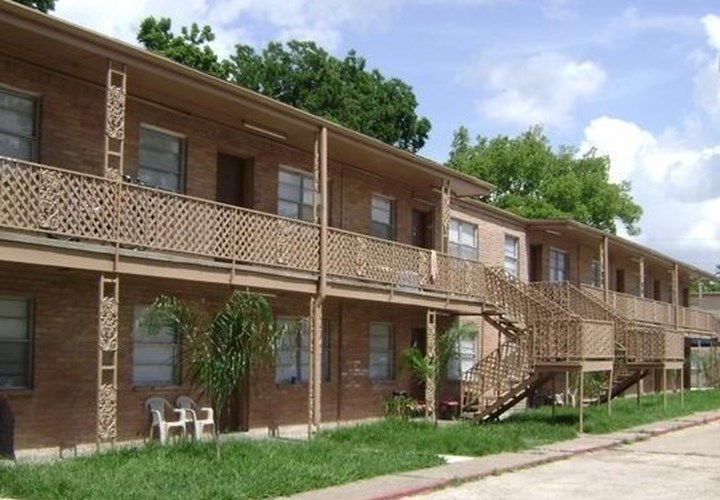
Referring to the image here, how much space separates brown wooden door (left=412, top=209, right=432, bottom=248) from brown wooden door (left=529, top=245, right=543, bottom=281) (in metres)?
7.07

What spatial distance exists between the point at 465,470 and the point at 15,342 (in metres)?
7.24

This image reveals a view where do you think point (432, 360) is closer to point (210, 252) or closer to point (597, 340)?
point (597, 340)

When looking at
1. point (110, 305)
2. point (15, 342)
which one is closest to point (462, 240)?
point (15, 342)

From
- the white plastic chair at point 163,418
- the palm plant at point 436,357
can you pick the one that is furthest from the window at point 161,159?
the palm plant at point 436,357

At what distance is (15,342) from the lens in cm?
1620

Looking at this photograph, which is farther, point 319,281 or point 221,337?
point 319,281

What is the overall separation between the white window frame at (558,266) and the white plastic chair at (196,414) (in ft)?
62.7

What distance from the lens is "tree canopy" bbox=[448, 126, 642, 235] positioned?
200 feet

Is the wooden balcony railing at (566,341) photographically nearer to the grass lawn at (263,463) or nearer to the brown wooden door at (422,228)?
the grass lawn at (263,463)

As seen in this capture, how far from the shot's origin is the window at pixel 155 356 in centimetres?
1845

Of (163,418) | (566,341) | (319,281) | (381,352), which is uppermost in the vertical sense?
(319,281)

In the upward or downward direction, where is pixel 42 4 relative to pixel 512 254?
upward

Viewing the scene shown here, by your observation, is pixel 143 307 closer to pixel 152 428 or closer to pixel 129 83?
pixel 152 428

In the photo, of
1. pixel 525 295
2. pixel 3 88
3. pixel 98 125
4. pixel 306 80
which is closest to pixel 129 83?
pixel 98 125
